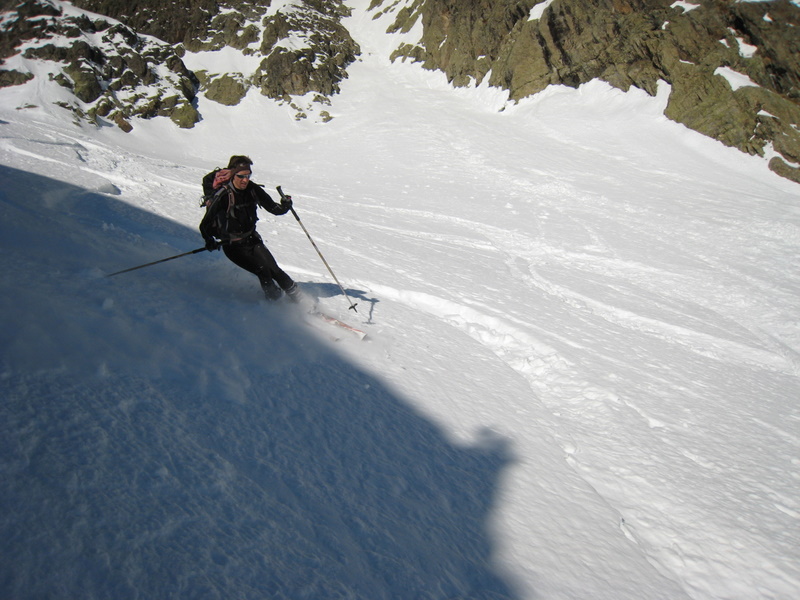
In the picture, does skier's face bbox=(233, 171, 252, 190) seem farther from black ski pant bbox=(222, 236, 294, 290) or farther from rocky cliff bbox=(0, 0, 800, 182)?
rocky cliff bbox=(0, 0, 800, 182)

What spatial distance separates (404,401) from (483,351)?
6.07ft

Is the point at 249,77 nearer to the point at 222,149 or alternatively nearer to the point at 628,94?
the point at 222,149

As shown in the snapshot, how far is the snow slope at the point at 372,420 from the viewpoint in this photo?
1837 millimetres

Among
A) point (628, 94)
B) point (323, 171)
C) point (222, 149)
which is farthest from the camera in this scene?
point (222, 149)

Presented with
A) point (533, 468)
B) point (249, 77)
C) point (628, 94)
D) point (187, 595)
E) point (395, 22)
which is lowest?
point (533, 468)

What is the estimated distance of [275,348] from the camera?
3.71 m


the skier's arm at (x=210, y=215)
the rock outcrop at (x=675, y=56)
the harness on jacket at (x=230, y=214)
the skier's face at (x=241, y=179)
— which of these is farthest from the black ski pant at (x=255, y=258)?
the rock outcrop at (x=675, y=56)

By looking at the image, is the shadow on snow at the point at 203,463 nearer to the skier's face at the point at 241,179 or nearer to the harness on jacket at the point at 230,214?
the harness on jacket at the point at 230,214

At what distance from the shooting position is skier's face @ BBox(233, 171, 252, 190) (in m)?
4.31

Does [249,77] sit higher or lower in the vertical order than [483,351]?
higher

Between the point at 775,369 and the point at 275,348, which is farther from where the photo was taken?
the point at 775,369

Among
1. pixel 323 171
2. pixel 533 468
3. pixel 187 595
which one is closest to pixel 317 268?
pixel 533 468

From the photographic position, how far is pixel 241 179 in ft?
14.3

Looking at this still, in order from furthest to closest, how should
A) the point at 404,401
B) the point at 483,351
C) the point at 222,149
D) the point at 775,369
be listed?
the point at 222,149 < the point at 775,369 < the point at 483,351 < the point at 404,401
